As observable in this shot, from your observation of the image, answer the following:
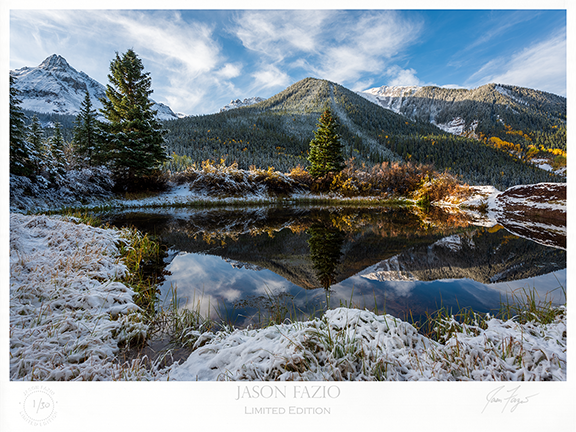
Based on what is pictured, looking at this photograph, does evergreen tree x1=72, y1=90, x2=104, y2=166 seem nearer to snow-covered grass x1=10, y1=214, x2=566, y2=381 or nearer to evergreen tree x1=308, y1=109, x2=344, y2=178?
evergreen tree x1=308, y1=109, x2=344, y2=178

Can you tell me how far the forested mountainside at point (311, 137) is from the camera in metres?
61.2

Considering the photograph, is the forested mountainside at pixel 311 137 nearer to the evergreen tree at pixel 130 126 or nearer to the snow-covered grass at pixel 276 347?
the evergreen tree at pixel 130 126

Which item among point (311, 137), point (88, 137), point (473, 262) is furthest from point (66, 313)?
point (311, 137)

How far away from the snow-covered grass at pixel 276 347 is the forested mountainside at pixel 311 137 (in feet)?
132

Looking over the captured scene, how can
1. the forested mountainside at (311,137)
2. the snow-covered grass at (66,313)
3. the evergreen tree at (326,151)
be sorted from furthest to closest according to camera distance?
1. the forested mountainside at (311,137)
2. the evergreen tree at (326,151)
3. the snow-covered grass at (66,313)

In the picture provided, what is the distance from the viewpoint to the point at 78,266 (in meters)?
3.29

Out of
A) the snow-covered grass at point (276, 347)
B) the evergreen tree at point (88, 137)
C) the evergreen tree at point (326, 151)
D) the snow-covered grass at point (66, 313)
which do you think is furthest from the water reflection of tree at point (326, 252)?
the evergreen tree at point (88, 137)

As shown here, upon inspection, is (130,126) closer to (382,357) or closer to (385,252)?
(385,252)

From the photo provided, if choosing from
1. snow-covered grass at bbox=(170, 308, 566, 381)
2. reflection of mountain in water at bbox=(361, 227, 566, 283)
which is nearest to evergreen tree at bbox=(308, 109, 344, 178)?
reflection of mountain in water at bbox=(361, 227, 566, 283)
